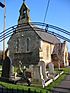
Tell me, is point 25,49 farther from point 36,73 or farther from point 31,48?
point 36,73

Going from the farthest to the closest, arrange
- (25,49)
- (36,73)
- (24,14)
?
(24,14) < (25,49) < (36,73)

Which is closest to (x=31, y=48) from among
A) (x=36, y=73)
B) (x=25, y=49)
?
(x=25, y=49)

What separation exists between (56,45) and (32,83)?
95.6ft

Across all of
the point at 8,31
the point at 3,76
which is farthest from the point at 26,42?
the point at 8,31

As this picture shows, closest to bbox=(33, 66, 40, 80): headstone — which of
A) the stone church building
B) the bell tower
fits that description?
the stone church building

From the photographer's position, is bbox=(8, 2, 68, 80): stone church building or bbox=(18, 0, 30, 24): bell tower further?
bbox=(18, 0, 30, 24): bell tower

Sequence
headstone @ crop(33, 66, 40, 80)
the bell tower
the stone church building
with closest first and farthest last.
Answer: headstone @ crop(33, 66, 40, 80) → the stone church building → the bell tower

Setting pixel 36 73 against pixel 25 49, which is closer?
pixel 36 73

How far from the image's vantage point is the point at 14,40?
136ft

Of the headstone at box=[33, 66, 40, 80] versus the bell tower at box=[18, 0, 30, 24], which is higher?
the bell tower at box=[18, 0, 30, 24]

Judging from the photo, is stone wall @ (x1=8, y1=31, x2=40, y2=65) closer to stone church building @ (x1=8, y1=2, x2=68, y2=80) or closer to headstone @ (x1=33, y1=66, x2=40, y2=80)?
stone church building @ (x1=8, y1=2, x2=68, y2=80)

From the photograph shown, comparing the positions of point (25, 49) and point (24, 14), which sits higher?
point (24, 14)

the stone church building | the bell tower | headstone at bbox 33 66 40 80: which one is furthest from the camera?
the bell tower

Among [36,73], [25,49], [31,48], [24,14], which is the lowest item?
[36,73]
